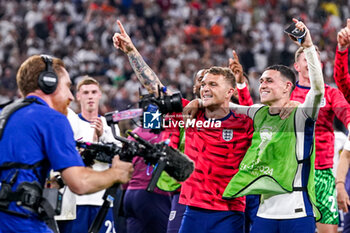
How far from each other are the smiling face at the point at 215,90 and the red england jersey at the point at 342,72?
1144 millimetres

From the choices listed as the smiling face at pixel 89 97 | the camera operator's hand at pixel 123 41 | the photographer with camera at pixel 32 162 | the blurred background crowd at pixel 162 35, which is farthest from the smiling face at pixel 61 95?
the blurred background crowd at pixel 162 35

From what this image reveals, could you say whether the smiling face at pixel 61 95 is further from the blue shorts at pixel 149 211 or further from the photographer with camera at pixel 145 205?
the blue shorts at pixel 149 211

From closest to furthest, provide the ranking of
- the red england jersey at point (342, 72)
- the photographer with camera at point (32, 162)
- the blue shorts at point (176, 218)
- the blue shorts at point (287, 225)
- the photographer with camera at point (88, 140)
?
1. the photographer with camera at point (32, 162)
2. the blue shorts at point (287, 225)
3. the red england jersey at point (342, 72)
4. the blue shorts at point (176, 218)
5. the photographer with camera at point (88, 140)

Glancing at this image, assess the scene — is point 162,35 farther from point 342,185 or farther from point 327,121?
point 342,185

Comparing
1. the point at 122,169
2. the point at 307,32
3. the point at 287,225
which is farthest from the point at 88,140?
the point at 307,32

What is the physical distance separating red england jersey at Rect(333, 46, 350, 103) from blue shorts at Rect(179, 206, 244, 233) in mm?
1822

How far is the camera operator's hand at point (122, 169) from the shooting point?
440 cm

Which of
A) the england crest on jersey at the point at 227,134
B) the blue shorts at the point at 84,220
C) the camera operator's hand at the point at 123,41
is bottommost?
the blue shorts at the point at 84,220

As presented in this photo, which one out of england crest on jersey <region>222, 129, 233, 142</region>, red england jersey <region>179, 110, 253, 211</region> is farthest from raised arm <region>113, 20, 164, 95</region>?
england crest on jersey <region>222, 129, 233, 142</region>

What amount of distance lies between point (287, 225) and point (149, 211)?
2.31 m

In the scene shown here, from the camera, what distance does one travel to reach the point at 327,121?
22.4ft

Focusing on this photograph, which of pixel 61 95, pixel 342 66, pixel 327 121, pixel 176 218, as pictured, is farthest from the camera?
pixel 327 121

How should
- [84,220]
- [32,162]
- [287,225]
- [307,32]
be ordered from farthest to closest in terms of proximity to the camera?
1. [84,220]
2. [287,225]
3. [307,32]
4. [32,162]

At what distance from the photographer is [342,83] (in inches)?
256
